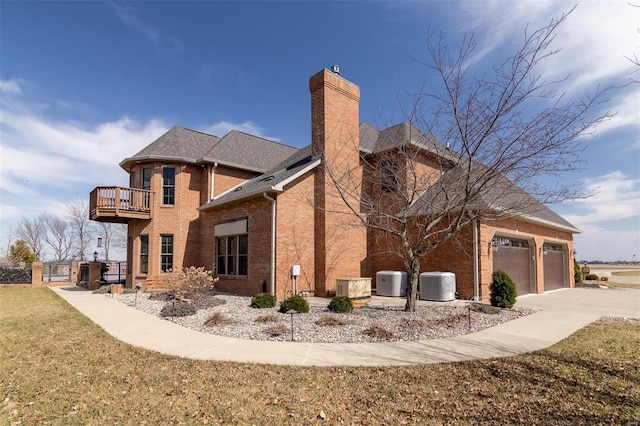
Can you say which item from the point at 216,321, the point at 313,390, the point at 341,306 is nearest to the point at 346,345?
the point at 313,390

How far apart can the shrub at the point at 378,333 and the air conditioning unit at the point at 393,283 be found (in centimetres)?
648

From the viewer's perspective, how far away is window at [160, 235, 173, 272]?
1772 cm

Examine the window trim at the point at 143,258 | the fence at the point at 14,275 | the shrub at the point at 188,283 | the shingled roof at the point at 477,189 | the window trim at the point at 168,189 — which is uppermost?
the window trim at the point at 168,189

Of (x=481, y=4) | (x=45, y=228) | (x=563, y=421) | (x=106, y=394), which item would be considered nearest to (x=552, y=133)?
(x=481, y=4)

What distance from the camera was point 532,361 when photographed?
5.81 metres

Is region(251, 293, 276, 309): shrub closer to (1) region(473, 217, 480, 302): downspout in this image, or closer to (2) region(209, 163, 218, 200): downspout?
(1) region(473, 217, 480, 302): downspout

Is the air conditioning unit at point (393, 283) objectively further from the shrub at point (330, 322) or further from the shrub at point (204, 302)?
the shrub at point (204, 302)

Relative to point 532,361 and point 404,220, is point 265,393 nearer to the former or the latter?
point 532,361

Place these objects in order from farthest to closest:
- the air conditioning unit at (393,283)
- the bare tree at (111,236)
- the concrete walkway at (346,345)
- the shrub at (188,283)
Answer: the bare tree at (111,236) → the air conditioning unit at (393,283) → the shrub at (188,283) → the concrete walkway at (346,345)

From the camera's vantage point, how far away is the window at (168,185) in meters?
18.0

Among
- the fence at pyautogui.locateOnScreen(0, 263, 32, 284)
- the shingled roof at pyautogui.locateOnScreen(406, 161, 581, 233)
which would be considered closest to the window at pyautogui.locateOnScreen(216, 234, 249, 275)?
the shingled roof at pyautogui.locateOnScreen(406, 161, 581, 233)

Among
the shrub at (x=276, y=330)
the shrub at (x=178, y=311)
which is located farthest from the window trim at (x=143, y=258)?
the shrub at (x=276, y=330)

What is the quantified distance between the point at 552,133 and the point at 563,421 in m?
6.90

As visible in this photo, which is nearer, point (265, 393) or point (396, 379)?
point (265, 393)
